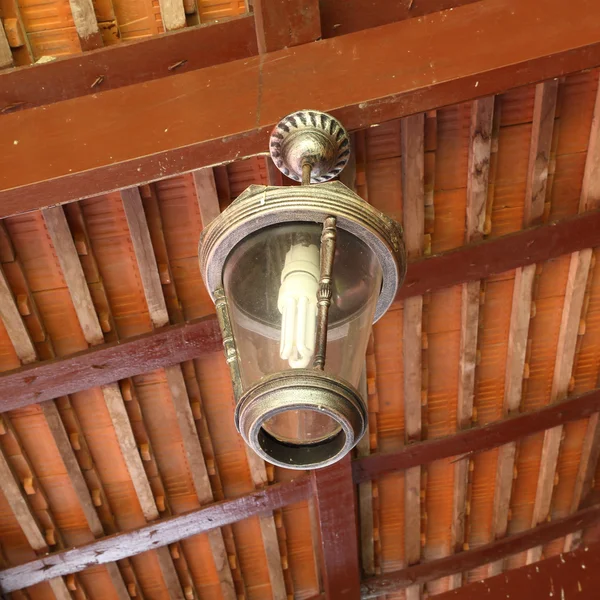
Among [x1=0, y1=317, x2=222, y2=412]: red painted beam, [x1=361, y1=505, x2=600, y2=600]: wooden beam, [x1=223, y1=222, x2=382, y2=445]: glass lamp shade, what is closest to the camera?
[x1=223, y1=222, x2=382, y2=445]: glass lamp shade

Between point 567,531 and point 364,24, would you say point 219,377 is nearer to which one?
point 364,24

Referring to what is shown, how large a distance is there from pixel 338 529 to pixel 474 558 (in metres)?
1.38

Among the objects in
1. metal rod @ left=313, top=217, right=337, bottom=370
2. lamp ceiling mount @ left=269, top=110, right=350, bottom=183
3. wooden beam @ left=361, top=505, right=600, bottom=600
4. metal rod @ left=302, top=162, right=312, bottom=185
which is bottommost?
metal rod @ left=313, top=217, right=337, bottom=370

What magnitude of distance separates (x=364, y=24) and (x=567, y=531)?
13.7 feet

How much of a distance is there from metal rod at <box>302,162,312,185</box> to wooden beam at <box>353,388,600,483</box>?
3039 millimetres

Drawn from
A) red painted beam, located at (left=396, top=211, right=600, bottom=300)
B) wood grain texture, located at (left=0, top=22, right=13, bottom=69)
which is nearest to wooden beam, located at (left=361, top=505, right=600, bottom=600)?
red painted beam, located at (left=396, top=211, right=600, bottom=300)

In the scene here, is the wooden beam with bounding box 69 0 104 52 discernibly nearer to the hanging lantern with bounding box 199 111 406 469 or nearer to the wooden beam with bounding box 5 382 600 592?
the hanging lantern with bounding box 199 111 406 469

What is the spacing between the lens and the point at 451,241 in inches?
156

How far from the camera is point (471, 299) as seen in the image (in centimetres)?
416

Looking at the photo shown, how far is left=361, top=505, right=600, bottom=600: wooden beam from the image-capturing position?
542 centimetres

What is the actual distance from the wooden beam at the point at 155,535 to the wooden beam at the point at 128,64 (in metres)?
2.69

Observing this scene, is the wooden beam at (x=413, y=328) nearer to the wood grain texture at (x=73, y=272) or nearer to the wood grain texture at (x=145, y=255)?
the wood grain texture at (x=145, y=255)

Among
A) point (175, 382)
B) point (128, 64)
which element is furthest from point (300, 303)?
point (175, 382)

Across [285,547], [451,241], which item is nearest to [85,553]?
[285,547]
